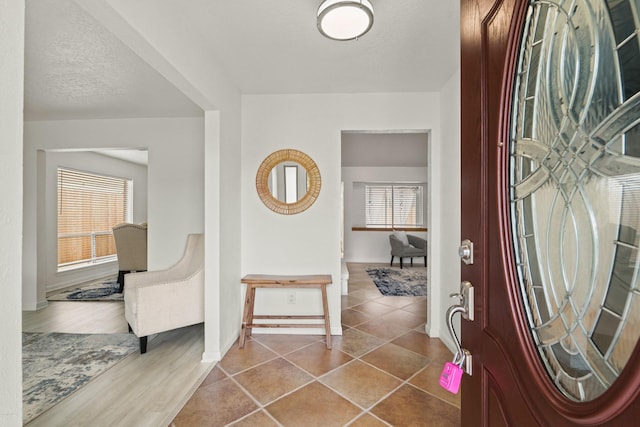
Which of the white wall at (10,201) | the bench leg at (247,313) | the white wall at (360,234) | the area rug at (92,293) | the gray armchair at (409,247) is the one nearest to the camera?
the white wall at (10,201)

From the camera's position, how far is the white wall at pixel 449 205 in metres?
2.47

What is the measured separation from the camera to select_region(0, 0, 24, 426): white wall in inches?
26.5

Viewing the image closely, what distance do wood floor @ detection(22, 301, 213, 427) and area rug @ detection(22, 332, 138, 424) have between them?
97mm

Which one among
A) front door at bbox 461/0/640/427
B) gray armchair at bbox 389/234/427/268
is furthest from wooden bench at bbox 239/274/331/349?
gray armchair at bbox 389/234/427/268

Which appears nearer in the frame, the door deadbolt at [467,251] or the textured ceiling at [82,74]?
the door deadbolt at [467,251]

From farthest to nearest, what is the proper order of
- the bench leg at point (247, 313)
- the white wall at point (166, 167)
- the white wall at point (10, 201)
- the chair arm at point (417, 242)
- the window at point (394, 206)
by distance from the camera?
the window at point (394, 206), the chair arm at point (417, 242), the white wall at point (166, 167), the bench leg at point (247, 313), the white wall at point (10, 201)

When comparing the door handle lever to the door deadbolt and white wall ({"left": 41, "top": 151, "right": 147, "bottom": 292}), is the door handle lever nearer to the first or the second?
the door deadbolt

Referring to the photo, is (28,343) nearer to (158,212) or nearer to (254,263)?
(158,212)

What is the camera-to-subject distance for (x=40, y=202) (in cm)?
387

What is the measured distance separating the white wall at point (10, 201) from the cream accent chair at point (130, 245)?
403 centimetres

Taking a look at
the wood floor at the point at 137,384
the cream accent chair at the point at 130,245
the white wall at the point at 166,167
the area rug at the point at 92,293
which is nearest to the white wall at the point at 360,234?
the white wall at the point at 166,167

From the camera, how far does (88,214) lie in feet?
18.4

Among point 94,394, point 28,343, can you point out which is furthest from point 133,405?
point 28,343

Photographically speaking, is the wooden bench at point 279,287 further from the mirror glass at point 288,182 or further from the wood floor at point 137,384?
the mirror glass at point 288,182
